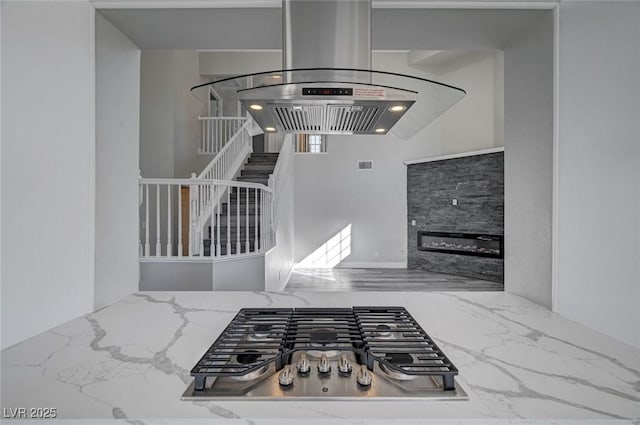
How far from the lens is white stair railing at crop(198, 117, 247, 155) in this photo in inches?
250

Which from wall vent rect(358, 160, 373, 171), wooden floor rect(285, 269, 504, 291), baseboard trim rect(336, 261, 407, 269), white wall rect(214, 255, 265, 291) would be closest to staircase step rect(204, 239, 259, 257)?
white wall rect(214, 255, 265, 291)

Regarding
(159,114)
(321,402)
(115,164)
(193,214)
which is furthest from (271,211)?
(321,402)

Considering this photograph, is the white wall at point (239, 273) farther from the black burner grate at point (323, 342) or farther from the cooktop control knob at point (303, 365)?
the cooktop control knob at point (303, 365)

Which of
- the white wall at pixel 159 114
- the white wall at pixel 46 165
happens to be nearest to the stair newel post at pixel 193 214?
the white wall at pixel 159 114

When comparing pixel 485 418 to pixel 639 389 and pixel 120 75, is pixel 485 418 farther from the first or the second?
pixel 120 75

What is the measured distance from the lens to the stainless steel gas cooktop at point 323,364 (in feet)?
2.25

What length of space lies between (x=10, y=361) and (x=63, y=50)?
0.96 metres

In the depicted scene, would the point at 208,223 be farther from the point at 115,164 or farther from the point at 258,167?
the point at 115,164

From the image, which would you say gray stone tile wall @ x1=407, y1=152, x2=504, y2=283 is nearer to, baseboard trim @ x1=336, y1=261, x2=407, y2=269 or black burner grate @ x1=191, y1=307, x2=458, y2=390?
baseboard trim @ x1=336, y1=261, x2=407, y2=269

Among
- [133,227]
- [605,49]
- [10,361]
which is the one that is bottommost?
[10,361]

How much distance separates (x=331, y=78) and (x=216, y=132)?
5891 millimetres

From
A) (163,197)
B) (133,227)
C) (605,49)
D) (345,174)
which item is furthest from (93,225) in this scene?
(345,174)

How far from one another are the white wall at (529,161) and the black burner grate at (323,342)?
2.12ft

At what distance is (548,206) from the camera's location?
4.37 ft
